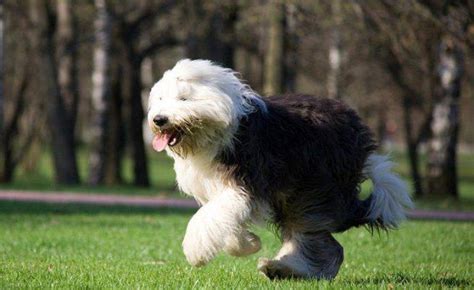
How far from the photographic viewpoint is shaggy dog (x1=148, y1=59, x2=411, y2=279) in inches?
281

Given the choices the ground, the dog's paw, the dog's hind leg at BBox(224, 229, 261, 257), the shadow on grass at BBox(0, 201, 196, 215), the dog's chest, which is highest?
the dog's chest

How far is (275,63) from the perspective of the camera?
21.1 m

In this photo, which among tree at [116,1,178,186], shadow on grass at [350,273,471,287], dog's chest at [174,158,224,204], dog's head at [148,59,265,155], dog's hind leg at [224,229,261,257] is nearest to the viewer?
dog's hind leg at [224,229,261,257]

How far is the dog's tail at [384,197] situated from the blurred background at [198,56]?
28.9 feet

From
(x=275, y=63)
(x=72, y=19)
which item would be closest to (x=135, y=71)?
(x=72, y=19)

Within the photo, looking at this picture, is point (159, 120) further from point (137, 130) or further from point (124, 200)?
point (137, 130)

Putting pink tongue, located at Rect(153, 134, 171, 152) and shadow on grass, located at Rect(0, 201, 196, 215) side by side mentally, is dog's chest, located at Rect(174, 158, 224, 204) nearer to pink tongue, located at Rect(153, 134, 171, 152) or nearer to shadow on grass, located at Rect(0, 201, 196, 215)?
pink tongue, located at Rect(153, 134, 171, 152)

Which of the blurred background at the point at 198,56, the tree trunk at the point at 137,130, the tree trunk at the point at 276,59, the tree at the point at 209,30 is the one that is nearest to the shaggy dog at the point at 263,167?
the blurred background at the point at 198,56

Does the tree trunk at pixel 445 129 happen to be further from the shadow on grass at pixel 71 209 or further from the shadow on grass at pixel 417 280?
the shadow on grass at pixel 417 280

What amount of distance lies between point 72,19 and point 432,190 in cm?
1110

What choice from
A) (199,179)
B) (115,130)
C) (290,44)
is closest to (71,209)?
(199,179)

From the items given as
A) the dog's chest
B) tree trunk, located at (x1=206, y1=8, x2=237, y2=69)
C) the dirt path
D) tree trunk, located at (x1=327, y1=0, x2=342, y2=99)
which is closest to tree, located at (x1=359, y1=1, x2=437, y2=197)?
tree trunk, located at (x1=327, y1=0, x2=342, y2=99)

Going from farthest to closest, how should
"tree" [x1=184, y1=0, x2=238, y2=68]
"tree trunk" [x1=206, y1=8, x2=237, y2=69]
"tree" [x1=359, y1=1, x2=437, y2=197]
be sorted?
"tree trunk" [x1=206, y1=8, x2=237, y2=69] < "tree" [x1=184, y1=0, x2=238, y2=68] < "tree" [x1=359, y1=1, x2=437, y2=197]

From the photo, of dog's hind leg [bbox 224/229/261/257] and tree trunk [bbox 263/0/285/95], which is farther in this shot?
tree trunk [bbox 263/0/285/95]
